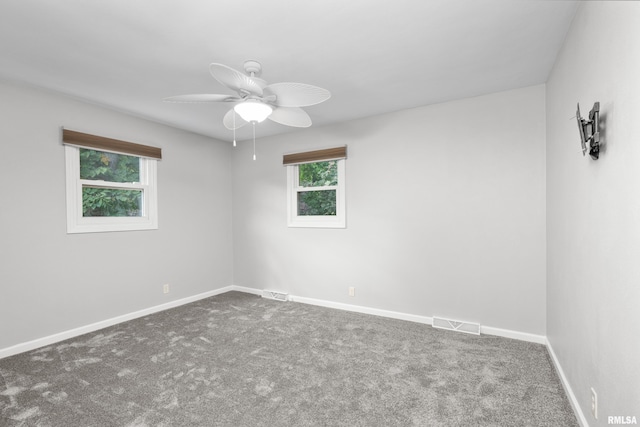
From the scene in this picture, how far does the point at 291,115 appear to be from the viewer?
2.45 metres

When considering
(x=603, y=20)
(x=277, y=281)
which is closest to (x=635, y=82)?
(x=603, y=20)

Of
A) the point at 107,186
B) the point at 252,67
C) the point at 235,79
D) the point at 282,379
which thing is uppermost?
the point at 252,67

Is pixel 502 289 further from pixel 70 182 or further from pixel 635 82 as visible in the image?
pixel 70 182

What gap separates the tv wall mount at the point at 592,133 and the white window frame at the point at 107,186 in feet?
13.6

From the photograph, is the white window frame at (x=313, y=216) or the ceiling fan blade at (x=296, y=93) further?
the white window frame at (x=313, y=216)

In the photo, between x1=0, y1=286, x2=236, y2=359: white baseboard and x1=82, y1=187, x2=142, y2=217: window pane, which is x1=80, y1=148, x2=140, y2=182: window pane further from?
x1=0, y1=286, x2=236, y2=359: white baseboard

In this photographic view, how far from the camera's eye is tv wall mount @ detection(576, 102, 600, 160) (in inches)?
54.7

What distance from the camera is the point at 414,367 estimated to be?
8.04 ft

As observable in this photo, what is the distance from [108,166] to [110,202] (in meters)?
0.41

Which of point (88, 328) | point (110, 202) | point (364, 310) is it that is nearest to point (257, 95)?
point (110, 202)

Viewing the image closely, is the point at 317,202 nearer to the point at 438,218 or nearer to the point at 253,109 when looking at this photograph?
the point at 438,218

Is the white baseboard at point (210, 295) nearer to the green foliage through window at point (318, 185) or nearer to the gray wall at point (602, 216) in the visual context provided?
the gray wall at point (602, 216)

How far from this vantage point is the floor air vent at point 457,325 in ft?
10.2

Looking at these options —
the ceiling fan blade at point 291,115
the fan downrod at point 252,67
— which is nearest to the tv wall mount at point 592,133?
the ceiling fan blade at point 291,115
